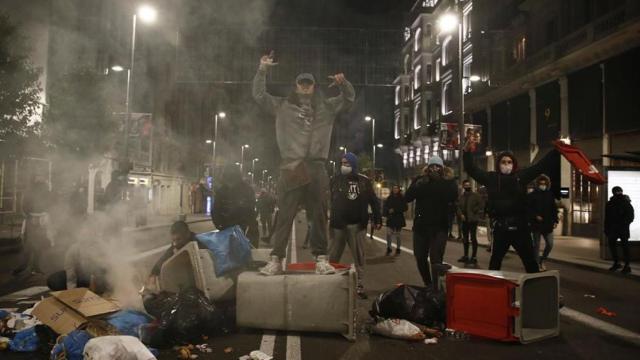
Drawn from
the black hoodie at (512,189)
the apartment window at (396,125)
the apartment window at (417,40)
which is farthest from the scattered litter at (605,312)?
the apartment window at (396,125)

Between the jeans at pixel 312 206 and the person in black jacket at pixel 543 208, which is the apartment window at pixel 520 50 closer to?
the person in black jacket at pixel 543 208

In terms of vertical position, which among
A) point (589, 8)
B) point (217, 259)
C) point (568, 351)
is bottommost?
point (568, 351)

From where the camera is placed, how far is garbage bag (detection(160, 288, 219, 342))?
3.95m

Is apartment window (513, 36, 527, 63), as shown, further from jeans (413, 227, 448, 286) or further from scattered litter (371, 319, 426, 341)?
scattered litter (371, 319, 426, 341)

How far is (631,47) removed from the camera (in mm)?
15828

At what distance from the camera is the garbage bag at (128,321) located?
12.9ft

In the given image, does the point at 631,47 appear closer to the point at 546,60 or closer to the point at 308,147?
the point at 546,60

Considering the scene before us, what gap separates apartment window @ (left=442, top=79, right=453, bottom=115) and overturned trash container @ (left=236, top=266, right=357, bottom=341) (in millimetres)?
34693

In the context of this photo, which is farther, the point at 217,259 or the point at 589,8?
the point at 589,8

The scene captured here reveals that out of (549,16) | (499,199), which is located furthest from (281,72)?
(549,16)

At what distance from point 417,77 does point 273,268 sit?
1713 inches

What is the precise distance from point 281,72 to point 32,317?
12.2ft

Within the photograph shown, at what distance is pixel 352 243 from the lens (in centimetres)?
636

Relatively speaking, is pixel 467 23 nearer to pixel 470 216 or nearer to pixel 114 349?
pixel 470 216
